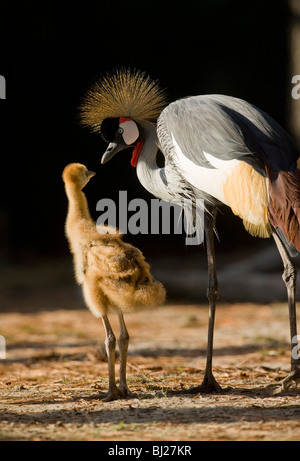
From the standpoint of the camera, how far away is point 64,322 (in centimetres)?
781

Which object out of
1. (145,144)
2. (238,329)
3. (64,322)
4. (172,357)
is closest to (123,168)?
(64,322)

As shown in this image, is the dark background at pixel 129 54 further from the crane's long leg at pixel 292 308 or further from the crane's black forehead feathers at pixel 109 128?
the crane's long leg at pixel 292 308

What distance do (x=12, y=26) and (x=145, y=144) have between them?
724cm

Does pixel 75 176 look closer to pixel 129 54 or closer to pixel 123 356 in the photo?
pixel 123 356

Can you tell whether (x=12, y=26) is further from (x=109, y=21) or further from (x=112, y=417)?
(x=112, y=417)

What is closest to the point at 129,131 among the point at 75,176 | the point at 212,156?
the point at 75,176

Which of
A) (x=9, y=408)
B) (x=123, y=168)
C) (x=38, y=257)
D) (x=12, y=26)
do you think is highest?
(x=12, y=26)

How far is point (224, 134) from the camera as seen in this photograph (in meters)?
3.95

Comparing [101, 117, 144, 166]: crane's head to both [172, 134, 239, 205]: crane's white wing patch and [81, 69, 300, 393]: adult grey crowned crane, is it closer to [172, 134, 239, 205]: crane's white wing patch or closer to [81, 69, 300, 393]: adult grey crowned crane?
[81, 69, 300, 393]: adult grey crowned crane

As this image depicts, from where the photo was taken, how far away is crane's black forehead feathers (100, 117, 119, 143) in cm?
452

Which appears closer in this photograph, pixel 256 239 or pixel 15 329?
pixel 15 329

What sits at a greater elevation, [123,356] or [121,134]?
[121,134]

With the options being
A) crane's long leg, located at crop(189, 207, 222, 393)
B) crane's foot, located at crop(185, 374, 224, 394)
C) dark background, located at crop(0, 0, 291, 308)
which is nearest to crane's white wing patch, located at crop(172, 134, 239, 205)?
crane's long leg, located at crop(189, 207, 222, 393)

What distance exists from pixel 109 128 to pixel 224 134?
0.91 metres
